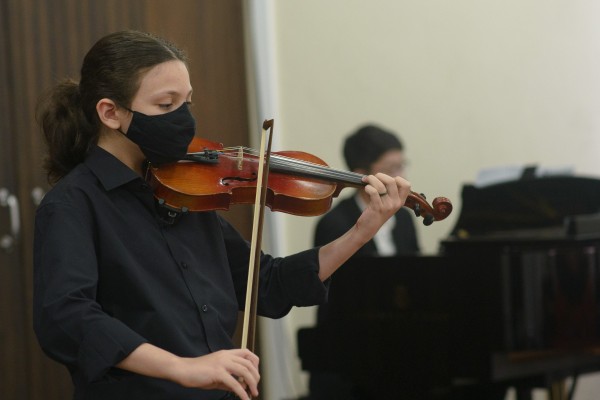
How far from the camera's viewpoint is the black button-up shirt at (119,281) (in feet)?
4.42

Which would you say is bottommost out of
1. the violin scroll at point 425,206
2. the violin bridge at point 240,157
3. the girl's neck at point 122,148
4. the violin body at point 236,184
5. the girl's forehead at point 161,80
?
the violin scroll at point 425,206

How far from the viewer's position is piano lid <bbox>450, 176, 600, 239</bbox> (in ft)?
10.8

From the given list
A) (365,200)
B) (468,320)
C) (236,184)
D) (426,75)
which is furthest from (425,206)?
(426,75)

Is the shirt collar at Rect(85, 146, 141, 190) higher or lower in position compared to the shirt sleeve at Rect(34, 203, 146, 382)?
higher

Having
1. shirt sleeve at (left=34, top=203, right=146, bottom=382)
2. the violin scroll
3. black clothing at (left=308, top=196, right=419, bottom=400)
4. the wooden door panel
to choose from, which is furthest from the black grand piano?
shirt sleeve at (left=34, top=203, right=146, bottom=382)

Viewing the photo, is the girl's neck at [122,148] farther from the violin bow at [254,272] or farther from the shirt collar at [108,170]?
the violin bow at [254,272]

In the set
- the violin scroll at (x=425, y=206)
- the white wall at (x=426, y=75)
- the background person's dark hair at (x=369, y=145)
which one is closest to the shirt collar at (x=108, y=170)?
the violin scroll at (x=425, y=206)

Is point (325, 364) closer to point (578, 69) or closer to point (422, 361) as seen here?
point (422, 361)

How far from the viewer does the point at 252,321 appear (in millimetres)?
1394

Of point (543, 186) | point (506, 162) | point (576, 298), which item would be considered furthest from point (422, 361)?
point (506, 162)

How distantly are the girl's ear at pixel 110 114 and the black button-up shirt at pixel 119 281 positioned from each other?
0.17 ft

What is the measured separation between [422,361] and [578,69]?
1795mm

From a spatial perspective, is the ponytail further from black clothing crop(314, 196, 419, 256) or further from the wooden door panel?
black clothing crop(314, 196, 419, 256)

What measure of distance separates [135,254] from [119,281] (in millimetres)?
59
